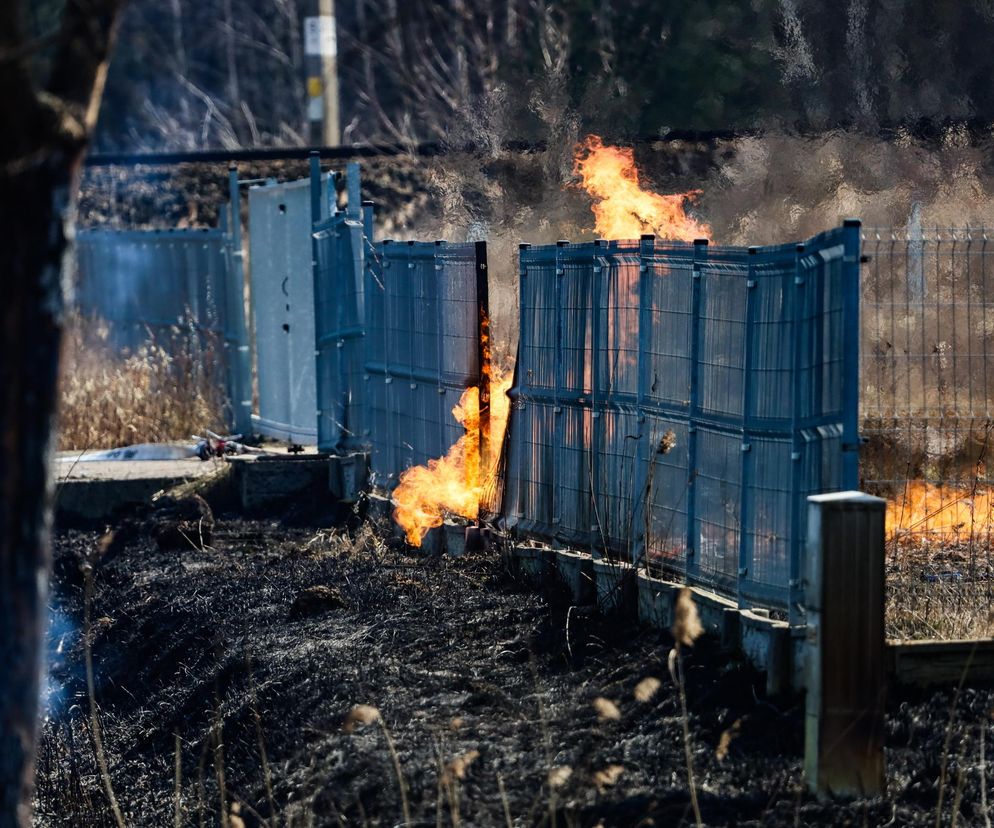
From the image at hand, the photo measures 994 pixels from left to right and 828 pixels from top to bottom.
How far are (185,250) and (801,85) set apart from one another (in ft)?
21.8

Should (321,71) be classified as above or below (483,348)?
above

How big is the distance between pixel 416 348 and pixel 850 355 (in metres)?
5.04

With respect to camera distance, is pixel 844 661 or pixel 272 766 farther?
pixel 272 766

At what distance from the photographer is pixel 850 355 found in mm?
6363

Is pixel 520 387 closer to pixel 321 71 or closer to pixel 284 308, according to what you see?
pixel 284 308

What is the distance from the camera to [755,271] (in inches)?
280

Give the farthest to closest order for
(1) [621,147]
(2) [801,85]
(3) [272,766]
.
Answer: (1) [621,147], (2) [801,85], (3) [272,766]

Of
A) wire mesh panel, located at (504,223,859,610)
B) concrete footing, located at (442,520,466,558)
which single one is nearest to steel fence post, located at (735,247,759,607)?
wire mesh panel, located at (504,223,859,610)

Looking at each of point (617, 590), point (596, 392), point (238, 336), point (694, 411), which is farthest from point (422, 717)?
point (238, 336)

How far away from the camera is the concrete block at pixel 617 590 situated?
800 centimetres

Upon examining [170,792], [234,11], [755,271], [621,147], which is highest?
[234,11]

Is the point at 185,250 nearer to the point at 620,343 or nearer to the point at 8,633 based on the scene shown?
the point at 620,343

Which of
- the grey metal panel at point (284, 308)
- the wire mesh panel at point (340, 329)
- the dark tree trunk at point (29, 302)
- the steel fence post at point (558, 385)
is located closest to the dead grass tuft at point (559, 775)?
the dark tree trunk at point (29, 302)

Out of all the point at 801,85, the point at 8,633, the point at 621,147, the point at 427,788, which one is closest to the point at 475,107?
the point at 621,147
